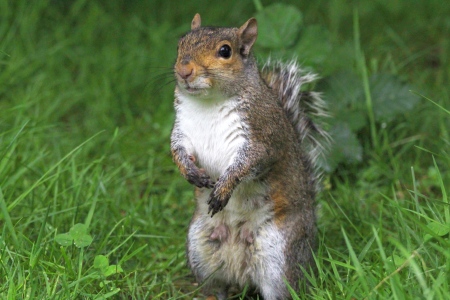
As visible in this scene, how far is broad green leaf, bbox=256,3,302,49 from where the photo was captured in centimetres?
404

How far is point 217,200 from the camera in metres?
2.82

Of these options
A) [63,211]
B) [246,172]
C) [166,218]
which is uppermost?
[246,172]

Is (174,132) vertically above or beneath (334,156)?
above

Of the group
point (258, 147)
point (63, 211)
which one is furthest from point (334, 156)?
point (63, 211)

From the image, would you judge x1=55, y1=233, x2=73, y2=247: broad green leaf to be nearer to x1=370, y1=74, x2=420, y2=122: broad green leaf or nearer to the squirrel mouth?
the squirrel mouth

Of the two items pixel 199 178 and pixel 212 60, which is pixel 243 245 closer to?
pixel 199 178

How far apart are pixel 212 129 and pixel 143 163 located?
1366mm

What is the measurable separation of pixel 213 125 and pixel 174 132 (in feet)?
0.63

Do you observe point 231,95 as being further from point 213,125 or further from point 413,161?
point 413,161

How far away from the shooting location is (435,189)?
390 centimetres

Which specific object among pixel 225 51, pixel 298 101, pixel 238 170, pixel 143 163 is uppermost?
pixel 225 51

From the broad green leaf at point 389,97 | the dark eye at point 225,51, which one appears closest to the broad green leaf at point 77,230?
the dark eye at point 225,51

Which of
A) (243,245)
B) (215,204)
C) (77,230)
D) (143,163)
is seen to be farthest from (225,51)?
(143,163)

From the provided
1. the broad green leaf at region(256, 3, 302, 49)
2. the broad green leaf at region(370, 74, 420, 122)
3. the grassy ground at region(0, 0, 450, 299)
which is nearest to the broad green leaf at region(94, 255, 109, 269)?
the grassy ground at region(0, 0, 450, 299)
